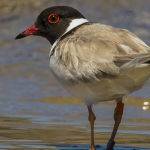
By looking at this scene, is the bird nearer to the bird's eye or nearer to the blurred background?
the bird's eye

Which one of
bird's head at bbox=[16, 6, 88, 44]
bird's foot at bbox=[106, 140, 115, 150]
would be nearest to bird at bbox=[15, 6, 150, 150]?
bird's foot at bbox=[106, 140, 115, 150]

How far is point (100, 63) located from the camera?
10242 millimetres

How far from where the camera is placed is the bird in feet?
33.4

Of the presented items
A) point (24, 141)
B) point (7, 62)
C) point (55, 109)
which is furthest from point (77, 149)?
point (7, 62)

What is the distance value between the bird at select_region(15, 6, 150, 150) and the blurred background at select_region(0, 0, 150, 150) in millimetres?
764

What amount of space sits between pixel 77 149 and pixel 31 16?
21.9 feet

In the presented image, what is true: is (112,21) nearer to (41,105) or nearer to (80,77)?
(41,105)

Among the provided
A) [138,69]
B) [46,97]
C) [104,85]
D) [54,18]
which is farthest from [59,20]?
[46,97]

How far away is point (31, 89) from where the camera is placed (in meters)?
14.6

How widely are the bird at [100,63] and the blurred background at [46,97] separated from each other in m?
0.76

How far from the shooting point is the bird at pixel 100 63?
10182mm

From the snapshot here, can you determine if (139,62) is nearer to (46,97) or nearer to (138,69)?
(138,69)

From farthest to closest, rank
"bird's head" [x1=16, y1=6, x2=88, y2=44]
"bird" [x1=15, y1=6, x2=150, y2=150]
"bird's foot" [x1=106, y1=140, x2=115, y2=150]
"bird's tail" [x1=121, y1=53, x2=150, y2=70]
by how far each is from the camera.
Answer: "bird's head" [x1=16, y1=6, x2=88, y2=44], "bird's foot" [x1=106, y1=140, x2=115, y2=150], "bird" [x1=15, y1=6, x2=150, y2=150], "bird's tail" [x1=121, y1=53, x2=150, y2=70]

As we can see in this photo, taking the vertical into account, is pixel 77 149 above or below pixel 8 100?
above
